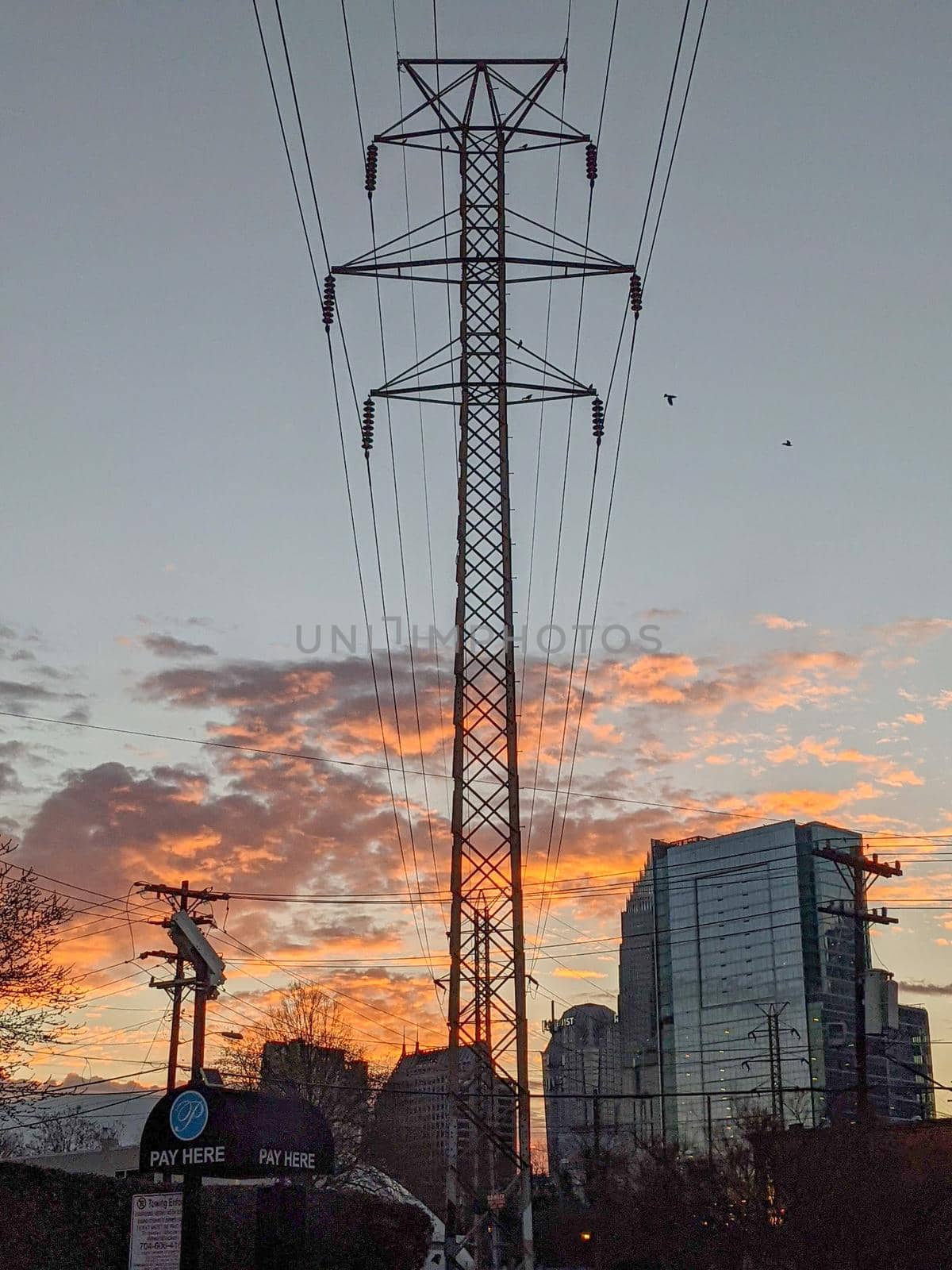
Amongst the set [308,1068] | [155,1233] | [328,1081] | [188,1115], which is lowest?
[155,1233]

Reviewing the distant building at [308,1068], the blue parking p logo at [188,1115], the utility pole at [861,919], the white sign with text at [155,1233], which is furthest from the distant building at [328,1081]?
the blue parking p logo at [188,1115]

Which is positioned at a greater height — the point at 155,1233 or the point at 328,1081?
the point at 328,1081

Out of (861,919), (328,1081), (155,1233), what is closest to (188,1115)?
(155,1233)

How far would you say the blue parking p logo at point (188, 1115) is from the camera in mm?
17312

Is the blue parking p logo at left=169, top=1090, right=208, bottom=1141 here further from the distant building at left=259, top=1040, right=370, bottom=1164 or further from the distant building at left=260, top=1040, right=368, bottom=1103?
the distant building at left=260, top=1040, right=368, bottom=1103

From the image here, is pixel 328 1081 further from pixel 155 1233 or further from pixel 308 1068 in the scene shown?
pixel 155 1233

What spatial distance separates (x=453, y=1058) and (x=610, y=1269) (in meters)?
45.7

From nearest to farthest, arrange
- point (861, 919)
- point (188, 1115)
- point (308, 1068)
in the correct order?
1. point (188, 1115)
2. point (861, 919)
3. point (308, 1068)

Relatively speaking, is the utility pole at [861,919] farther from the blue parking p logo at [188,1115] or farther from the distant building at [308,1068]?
the distant building at [308,1068]

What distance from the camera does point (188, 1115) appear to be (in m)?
17.5

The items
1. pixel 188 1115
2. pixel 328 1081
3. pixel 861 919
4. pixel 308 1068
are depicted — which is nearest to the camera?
pixel 188 1115

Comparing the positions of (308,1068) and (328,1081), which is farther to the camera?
(308,1068)

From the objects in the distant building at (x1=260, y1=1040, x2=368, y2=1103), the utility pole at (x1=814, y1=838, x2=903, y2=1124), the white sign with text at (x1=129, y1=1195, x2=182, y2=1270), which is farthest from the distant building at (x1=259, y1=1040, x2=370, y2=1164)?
the white sign with text at (x1=129, y1=1195, x2=182, y2=1270)

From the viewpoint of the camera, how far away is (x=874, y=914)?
44438 mm
